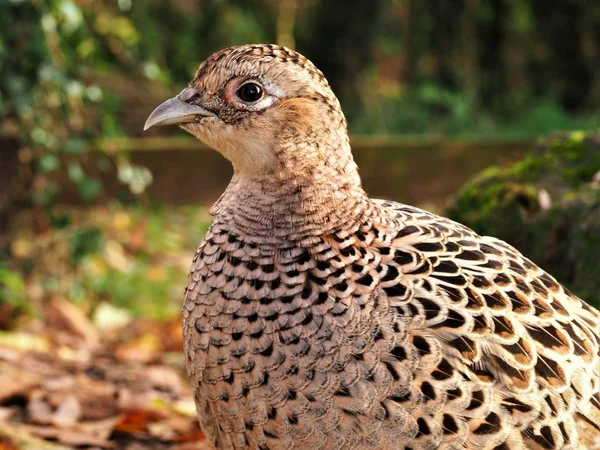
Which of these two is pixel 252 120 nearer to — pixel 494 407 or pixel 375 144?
pixel 494 407

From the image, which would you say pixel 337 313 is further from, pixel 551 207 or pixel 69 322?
pixel 69 322

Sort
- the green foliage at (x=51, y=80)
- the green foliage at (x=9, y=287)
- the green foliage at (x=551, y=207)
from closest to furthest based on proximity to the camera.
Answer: the green foliage at (x=551, y=207), the green foliage at (x=9, y=287), the green foliage at (x=51, y=80)

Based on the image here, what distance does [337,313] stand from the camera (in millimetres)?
2566

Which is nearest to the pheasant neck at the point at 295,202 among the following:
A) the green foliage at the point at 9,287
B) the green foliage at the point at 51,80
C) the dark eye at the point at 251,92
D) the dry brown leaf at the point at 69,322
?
the dark eye at the point at 251,92

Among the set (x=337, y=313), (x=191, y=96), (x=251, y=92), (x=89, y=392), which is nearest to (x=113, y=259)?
(x=89, y=392)

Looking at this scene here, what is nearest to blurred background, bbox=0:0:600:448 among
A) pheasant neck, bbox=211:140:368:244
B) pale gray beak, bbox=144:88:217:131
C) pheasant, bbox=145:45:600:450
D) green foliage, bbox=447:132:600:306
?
green foliage, bbox=447:132:600:306

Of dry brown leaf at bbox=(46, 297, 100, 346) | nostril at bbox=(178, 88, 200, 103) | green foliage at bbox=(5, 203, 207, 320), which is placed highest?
green foliage at bbox=(5, 203, 207, 320)

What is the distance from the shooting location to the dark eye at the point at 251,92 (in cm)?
272

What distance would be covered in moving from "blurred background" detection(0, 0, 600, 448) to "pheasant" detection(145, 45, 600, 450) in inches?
44.0

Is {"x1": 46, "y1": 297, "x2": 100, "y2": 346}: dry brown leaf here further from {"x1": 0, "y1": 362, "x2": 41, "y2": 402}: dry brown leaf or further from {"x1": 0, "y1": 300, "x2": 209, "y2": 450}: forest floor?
{"x1": 0, "y1": 362, "x2": 41, "y2": 402}: dry brown leaf

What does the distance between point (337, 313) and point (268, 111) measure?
63 cm

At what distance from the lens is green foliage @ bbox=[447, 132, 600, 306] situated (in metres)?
3.73

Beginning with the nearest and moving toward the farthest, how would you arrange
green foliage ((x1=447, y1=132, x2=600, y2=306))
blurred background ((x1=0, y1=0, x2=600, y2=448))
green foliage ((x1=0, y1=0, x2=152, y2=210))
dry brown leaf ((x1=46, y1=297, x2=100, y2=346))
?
green foliage ((x1=447, y1=132, x2=600, y2=306)), blurred background ((x1=0, y1=0, x2=600, y2=448)), green foliage ((x1=0, y1=0, x2=152, y2=210)), dry brown leaf ((x1=46, y1=297, x2=100, y2=346))

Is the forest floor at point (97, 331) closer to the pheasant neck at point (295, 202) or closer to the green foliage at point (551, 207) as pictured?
the pheasant neck at point (295, 202)
